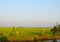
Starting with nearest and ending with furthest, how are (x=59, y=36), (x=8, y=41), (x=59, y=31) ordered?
(x=8, y=41) < (x=59, y=36) < (x=59, y=31)

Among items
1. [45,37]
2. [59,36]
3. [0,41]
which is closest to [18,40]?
→ [0,41]

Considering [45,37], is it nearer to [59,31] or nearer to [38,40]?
[38,40]

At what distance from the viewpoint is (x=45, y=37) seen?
1323 centimetres

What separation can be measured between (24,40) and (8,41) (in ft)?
3.28

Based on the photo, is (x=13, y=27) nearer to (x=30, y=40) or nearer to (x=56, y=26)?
(x=30, y=40)

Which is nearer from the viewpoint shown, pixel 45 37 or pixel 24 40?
pixel 24 40

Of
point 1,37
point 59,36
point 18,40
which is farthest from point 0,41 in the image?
point 59,36

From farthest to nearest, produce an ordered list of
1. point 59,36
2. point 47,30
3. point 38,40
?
point 47,30
point 59,36
point 38,40

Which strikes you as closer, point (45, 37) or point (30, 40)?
point (30, 40)

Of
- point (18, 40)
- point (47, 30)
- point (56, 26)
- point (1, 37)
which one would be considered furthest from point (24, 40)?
point (47, 30)

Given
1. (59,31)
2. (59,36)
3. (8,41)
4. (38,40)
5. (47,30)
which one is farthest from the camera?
(47,30)

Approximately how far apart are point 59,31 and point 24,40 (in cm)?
410

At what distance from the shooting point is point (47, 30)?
1659cm

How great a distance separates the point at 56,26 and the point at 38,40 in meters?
2.40
